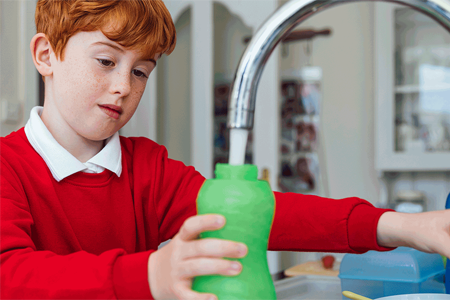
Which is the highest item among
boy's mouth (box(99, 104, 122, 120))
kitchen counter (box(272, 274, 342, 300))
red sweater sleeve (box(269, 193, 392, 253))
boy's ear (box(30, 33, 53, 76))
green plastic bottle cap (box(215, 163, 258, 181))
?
boy's ear (box(30, 33, 53, 76))

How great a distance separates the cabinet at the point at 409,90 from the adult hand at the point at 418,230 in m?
2.01

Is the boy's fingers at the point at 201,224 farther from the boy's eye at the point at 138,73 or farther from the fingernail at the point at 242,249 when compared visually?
the boy's eye at the point at 138,73

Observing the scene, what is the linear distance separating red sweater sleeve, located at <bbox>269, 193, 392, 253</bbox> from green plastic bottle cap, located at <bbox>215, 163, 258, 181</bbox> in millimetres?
242

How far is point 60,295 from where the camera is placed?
1.03ft

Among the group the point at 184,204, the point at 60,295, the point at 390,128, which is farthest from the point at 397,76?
the point at 60,295

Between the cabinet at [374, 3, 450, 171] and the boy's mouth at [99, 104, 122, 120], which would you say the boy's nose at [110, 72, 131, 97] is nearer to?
the boy's mouth at [99, 104, 122, 120]

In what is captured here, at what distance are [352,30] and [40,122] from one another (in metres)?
2.39

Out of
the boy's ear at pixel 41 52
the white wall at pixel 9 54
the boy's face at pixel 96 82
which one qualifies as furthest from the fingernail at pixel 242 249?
the white wall at pixel 9 54

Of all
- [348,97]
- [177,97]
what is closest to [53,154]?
[177,97]

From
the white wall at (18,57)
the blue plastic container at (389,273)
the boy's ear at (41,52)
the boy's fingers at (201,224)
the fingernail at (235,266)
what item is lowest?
the blue plastic container at (389,273)

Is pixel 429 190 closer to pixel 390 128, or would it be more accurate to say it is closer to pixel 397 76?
pixel 390 128

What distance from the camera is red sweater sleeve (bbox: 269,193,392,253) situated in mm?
469

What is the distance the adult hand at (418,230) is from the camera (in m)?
0.38

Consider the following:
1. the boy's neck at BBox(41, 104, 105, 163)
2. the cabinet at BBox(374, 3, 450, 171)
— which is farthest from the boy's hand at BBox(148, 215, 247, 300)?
the cabinet at BBox(374, 3, 450, 171)
